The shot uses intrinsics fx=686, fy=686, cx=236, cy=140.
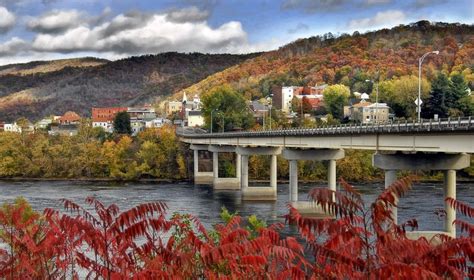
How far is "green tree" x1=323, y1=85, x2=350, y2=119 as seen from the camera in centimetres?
16538

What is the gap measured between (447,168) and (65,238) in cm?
3971

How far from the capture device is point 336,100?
167875mm

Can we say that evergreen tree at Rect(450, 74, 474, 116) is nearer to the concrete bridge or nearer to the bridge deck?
the concrete bridge

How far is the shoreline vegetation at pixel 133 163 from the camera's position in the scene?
427ft

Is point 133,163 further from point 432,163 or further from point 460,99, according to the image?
point 432,163

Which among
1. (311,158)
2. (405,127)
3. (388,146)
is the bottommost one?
(311,158)

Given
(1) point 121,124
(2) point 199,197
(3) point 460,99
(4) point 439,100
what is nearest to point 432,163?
(2) point 199,197

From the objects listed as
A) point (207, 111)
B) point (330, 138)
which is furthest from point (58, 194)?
point (207, 111)

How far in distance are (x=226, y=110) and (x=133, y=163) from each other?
3700cm

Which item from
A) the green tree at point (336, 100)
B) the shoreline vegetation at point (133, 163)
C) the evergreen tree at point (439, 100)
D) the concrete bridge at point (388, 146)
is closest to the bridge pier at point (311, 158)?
the concrete bridge at point (388, 146)

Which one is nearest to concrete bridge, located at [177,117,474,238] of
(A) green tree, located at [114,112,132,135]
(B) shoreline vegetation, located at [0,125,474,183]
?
(B) shoreline vegetation, located at [0,125,474,183]

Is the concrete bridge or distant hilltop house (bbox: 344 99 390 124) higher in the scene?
distant hilltop house (bbox: 344 99 390 124)

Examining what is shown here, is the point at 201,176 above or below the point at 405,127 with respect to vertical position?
below

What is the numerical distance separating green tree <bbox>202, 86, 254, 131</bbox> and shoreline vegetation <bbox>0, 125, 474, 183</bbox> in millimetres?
14544
